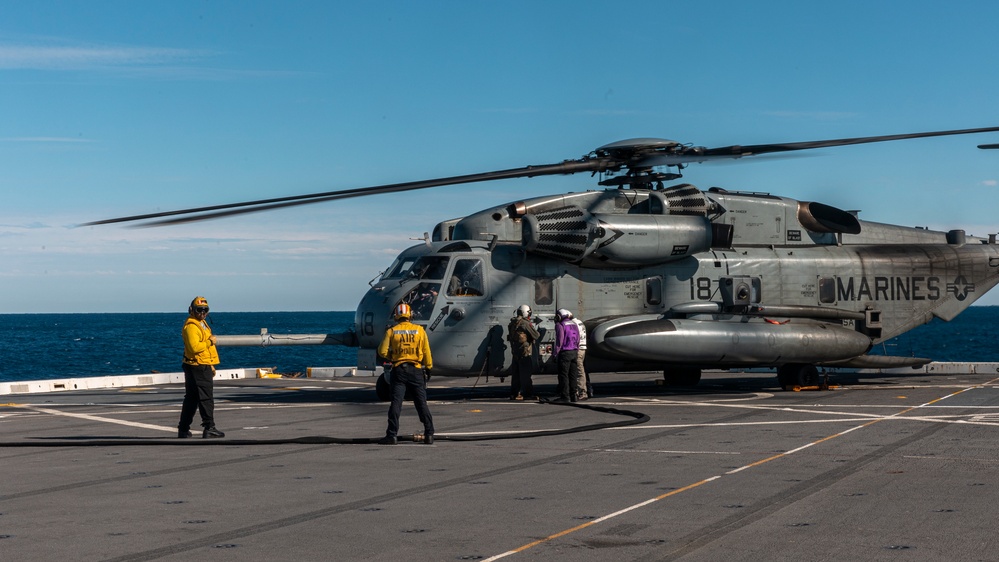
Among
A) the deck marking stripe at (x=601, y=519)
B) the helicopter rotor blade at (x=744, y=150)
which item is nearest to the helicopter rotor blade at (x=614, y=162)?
the helicopter rotor blade at (x=744, y=150)

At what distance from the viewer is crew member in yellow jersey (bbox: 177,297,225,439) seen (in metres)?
14.3

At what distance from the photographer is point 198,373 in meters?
14.4

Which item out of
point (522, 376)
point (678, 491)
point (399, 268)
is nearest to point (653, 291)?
point (522, 376)

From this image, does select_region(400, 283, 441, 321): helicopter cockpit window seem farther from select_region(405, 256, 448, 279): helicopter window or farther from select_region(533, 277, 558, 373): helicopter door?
select_region(533, 277, 558, 373): helicopter door

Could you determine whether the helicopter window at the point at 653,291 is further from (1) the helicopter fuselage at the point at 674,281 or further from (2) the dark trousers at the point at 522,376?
(2) the dark trousers at the point at 522,376

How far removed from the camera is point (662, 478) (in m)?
10.5

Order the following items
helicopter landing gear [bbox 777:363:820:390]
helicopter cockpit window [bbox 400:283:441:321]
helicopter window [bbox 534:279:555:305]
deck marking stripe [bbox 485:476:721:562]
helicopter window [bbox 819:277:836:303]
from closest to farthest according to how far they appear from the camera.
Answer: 1. deck marking stripe [bbox 485:476:721:562]
2. helicopter cockpit window [bbox 400:283:441:321]
3. helicopter window [bbox 534:279:555:305]
4. helicopter landing gear [bbox 777:363:820:390]
5. helicopter window [bbox 819:277:836:303]

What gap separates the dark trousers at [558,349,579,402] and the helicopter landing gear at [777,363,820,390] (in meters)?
5.21

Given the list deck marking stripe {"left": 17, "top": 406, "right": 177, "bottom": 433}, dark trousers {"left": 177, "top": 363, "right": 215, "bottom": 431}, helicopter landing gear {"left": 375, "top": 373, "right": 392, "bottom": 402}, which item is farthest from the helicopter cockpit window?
dark trousers {"left": 177, "top": 363, "right": 215, "bottom": 431}

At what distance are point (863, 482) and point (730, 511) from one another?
212 centimetres

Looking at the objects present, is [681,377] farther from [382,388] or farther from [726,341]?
[382,388]

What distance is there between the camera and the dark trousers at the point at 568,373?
19.6 m

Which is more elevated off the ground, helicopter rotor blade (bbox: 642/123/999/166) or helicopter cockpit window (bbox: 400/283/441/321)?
helicopter rotor blade (bbox: 642/123/999/166)

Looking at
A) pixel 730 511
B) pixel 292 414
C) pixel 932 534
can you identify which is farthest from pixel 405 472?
pixel 292 414
